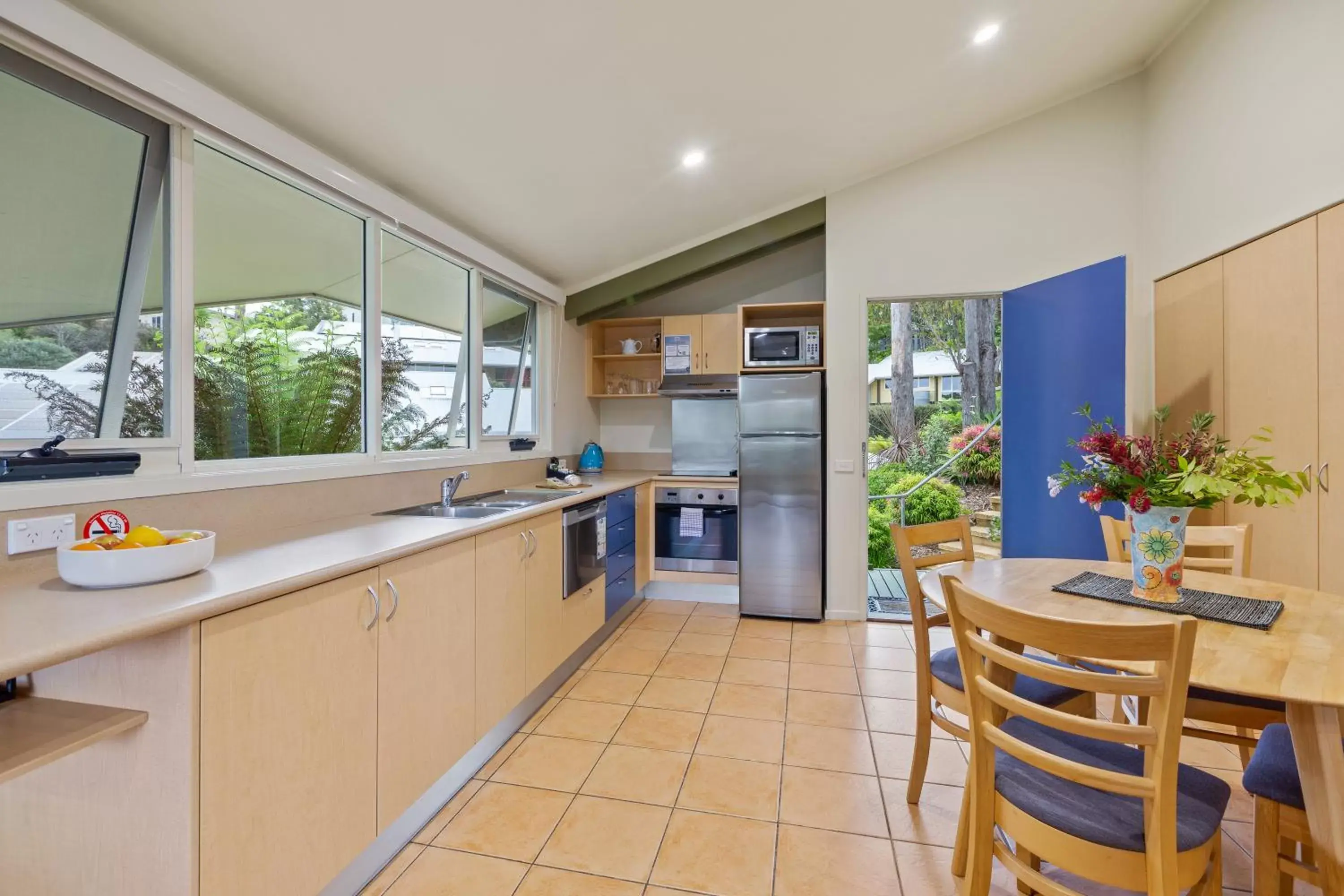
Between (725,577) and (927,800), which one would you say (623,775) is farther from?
(725,577)

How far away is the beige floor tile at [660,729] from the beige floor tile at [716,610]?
1.51 metres

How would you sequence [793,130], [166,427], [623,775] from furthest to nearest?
1. [793,130]
2. [623,775]
3. [166,427]

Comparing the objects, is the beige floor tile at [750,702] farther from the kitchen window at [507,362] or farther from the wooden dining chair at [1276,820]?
the kitchen window at [507,362]

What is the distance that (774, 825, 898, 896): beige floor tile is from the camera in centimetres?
A: 161

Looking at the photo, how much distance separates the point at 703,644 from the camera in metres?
3.54

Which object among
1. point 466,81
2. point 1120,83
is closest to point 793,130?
point 466,81

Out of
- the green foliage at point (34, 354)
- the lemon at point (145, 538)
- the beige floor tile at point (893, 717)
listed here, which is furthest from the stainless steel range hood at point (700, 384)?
the lemon at point (145, 538)

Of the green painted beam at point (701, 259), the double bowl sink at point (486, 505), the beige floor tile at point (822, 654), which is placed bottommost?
the beige floor tile at point (822, 654)

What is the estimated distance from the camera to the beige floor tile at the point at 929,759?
2135 mm

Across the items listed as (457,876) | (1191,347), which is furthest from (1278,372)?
(457,876)

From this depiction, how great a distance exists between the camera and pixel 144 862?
113 cm

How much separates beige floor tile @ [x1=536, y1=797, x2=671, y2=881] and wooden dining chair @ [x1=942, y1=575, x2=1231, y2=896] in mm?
902

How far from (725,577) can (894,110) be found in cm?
310

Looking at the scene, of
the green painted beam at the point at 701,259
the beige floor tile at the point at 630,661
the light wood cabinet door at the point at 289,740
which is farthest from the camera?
the green painted beam at the point at 701,259
